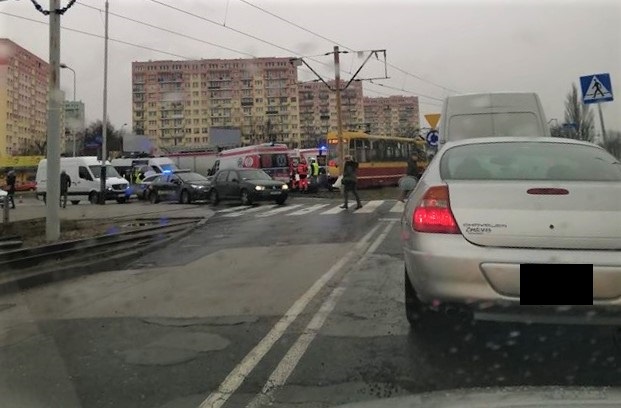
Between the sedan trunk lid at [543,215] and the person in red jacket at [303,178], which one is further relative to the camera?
the person in red jacket at [303,178]

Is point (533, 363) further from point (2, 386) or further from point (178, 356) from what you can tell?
point (2, 386)

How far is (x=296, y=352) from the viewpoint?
4.41 m

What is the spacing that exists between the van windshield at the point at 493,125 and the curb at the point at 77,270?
6.28 metres

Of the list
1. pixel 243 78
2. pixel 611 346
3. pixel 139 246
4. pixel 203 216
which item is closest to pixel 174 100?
pixel 243 78

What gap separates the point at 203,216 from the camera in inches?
662

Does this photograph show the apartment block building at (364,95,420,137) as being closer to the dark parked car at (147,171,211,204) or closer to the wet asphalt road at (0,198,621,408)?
the dark parked car at (147,171,211,204)

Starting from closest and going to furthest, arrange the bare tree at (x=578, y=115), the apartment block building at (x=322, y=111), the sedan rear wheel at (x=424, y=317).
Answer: the sedan rear wheel at (x=424, y=317) → the bare tree at (x=578, y=115) → the apartment block building at (x=322, y=111)

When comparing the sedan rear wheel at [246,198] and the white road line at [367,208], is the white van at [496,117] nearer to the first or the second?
the white road line at [367,208]

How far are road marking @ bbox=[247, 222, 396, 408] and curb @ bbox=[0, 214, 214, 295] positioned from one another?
394 cm

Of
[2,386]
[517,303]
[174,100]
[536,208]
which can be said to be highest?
[174,100]

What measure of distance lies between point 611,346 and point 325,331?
217cm

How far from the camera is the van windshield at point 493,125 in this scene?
11.6 m

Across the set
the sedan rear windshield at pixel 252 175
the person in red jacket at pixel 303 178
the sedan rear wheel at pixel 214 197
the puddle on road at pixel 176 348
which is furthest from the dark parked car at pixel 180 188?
the puddle on road at pixel 176 348

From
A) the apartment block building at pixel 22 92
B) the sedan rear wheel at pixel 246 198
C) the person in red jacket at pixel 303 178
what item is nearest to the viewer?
the apartment block building at pixel 22 92
